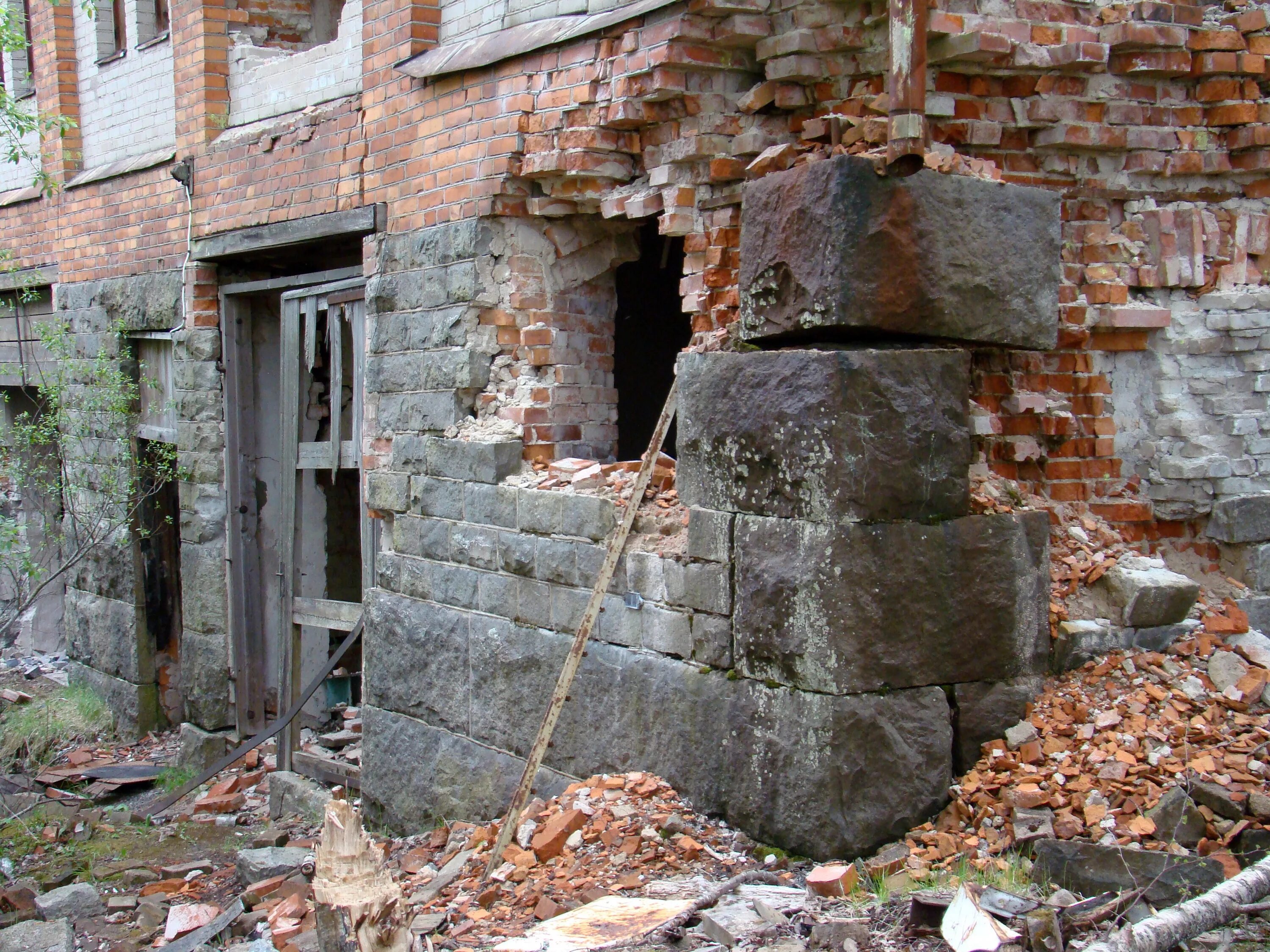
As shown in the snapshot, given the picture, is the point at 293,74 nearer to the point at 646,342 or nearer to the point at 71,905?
the point at 646,342

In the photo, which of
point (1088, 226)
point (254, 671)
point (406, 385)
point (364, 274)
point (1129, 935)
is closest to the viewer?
point (1129, 935)

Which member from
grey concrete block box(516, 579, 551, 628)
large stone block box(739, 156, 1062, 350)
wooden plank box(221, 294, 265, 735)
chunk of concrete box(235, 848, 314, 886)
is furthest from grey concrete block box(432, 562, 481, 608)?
wooden plank box(221, 294, 265, 735)

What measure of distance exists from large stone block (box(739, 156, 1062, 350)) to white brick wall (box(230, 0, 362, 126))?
11.4ft

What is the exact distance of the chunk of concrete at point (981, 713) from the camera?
3631 mm

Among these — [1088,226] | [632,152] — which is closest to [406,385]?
[632,152]

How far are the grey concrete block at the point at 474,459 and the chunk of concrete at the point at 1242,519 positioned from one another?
276 cm

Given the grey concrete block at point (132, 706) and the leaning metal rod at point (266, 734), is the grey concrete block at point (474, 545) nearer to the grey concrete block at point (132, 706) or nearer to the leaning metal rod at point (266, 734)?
the leaning metal rod at point (266, 734)

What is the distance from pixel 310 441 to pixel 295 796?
2.09 meters

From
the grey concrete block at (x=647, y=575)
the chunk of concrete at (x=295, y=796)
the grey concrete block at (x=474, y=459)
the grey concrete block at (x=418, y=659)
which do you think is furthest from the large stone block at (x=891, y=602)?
the chunk of concrete at (x=295, y=796)

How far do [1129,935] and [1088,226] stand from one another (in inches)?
93.6

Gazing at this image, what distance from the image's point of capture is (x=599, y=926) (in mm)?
3367

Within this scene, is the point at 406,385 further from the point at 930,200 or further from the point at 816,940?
the point at 816,940

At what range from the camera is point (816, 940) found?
3084 millimetres

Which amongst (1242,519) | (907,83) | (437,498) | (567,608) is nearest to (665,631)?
(567,608)
